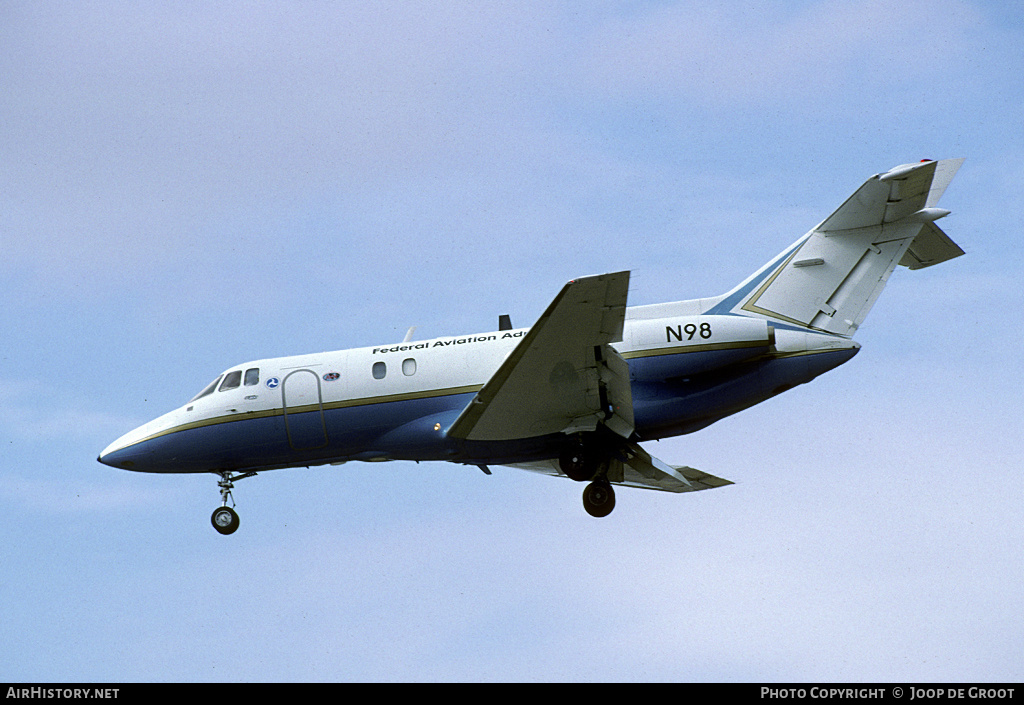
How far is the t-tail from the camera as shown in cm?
2258

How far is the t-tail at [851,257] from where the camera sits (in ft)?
74.1

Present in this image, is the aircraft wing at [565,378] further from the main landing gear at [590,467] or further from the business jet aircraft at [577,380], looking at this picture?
the main landing gear at [590,467]

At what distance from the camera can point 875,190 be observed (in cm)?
2258

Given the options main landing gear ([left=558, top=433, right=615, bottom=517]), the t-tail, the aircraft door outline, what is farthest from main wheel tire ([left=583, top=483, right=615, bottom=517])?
the aircraft door outline

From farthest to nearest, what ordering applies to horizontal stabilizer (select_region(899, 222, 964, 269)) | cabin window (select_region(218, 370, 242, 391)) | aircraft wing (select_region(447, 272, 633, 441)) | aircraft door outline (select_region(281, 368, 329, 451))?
cabin window (select_region(218, 370, 242, 391)), aircraft door outline (select_region(281, 368, 329, 451)), horizontal stabilizer (select_region(899, 222, 964, 269)), aircraft wing (select_region(447, 272, 633, 441))

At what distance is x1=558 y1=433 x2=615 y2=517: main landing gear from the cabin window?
22.2ft

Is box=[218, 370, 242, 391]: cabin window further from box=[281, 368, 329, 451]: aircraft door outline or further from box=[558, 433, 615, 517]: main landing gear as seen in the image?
box=[558, 433, 615, 517]: main landing gear

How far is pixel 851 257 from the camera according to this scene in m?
23.0

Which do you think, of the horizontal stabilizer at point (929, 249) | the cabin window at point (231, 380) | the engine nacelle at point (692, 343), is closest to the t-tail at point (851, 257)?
the horizontal stabilizer at point (929, 249)

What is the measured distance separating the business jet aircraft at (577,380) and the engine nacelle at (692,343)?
2 centimetres

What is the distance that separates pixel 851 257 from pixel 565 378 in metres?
6.32

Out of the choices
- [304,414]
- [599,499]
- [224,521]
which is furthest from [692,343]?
[224,521]
